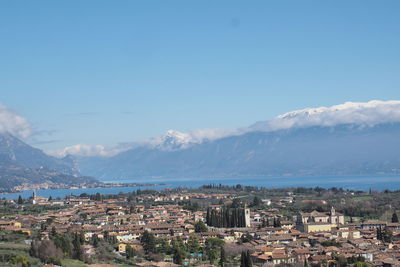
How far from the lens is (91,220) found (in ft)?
251

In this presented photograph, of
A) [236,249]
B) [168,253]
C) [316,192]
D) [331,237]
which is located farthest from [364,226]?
[316,192]

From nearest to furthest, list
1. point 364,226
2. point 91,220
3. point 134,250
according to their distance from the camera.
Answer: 1. point 134,250
2. point 364,226
3. point 91,220

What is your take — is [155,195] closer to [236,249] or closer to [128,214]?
[128,214]

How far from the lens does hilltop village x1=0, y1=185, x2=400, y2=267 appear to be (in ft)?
150

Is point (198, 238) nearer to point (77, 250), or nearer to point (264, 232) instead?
point (264, 232)

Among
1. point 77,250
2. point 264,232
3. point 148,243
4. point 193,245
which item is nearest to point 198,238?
point 193,245

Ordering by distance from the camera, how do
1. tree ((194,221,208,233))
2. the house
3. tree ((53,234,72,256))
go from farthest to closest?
the house, tree ((194,221,208,233)), tree ((53,234,72,256))

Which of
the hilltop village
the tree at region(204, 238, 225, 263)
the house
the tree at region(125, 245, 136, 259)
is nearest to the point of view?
the hilltop village

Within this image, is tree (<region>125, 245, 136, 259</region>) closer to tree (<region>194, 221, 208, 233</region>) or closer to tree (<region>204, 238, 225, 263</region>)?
tree (<region>204, 238, 225, 263</region>)

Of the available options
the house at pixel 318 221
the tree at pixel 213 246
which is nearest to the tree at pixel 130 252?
the tree at pixel 213 246

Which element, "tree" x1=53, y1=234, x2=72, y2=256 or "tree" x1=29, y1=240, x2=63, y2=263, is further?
"tree" x1=53, y1=234, x2=72, y2=256

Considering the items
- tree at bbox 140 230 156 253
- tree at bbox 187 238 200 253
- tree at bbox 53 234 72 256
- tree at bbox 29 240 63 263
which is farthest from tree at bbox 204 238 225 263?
tree at bbox 29 240 63 263

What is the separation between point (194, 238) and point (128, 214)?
27.2m

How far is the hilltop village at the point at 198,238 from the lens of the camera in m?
45.8
